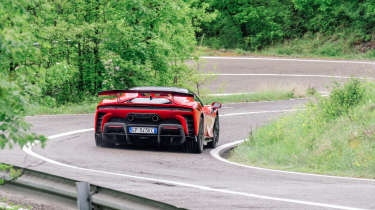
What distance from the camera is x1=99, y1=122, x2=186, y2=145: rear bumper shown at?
44.0ft

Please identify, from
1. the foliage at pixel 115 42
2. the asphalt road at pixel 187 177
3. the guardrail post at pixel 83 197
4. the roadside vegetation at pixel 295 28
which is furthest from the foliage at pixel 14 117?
the roadside vegetation at pixel 295 28

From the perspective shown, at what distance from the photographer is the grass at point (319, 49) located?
42.5 m

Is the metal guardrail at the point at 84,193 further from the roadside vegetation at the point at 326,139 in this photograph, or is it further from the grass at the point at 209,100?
the grass at the point at 209,100

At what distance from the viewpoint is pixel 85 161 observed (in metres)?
12.1

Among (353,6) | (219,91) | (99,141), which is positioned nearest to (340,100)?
(99,141)

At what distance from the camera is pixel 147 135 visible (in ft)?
44.0

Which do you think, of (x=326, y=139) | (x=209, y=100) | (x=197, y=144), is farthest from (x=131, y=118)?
(x=209, y=100)

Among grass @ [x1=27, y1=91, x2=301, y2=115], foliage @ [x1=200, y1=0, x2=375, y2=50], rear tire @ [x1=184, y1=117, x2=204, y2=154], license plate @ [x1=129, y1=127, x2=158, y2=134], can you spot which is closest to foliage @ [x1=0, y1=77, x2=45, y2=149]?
license plate @ [x1=129, y1=127, x2=158, y2=134]

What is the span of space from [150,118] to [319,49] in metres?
32.3

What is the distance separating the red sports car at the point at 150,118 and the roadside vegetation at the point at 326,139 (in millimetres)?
1331

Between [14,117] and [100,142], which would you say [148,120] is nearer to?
[100,142]

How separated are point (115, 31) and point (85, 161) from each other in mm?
13610

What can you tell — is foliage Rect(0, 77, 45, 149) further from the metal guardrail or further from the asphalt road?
the asphalt road

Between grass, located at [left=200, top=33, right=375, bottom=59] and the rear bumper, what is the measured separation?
28.4 m
